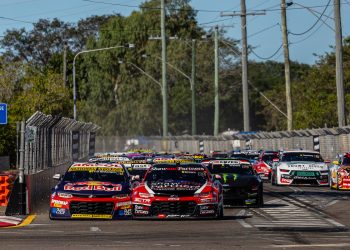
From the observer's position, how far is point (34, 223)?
898 inches

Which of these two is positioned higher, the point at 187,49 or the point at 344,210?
the point at 187,49

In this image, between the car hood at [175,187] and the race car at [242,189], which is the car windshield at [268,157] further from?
the car hood at [175,187]

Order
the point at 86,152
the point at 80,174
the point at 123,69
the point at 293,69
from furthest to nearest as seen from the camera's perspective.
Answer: the point at 293,69, the point at 123,69, the point at 86,152, the point at 80,174

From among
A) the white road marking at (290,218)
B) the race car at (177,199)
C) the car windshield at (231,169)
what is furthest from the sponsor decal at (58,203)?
the car windshield at (231,169)

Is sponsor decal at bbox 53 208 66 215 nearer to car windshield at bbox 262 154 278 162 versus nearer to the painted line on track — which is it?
the painted line on track

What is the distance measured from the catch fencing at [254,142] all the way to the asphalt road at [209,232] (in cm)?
1997

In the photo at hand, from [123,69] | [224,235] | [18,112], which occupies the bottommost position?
[224,235]

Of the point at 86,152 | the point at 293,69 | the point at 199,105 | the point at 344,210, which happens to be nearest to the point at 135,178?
the point at 344,210

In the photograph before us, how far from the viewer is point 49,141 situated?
109 ft

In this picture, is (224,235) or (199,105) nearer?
(224,235)

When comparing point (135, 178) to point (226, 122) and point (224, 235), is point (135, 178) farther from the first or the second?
point (226, 122)

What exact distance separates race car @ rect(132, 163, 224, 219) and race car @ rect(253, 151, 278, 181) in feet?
73.1

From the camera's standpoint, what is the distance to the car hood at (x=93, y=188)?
23.2 m

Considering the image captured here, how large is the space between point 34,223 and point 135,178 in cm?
327
